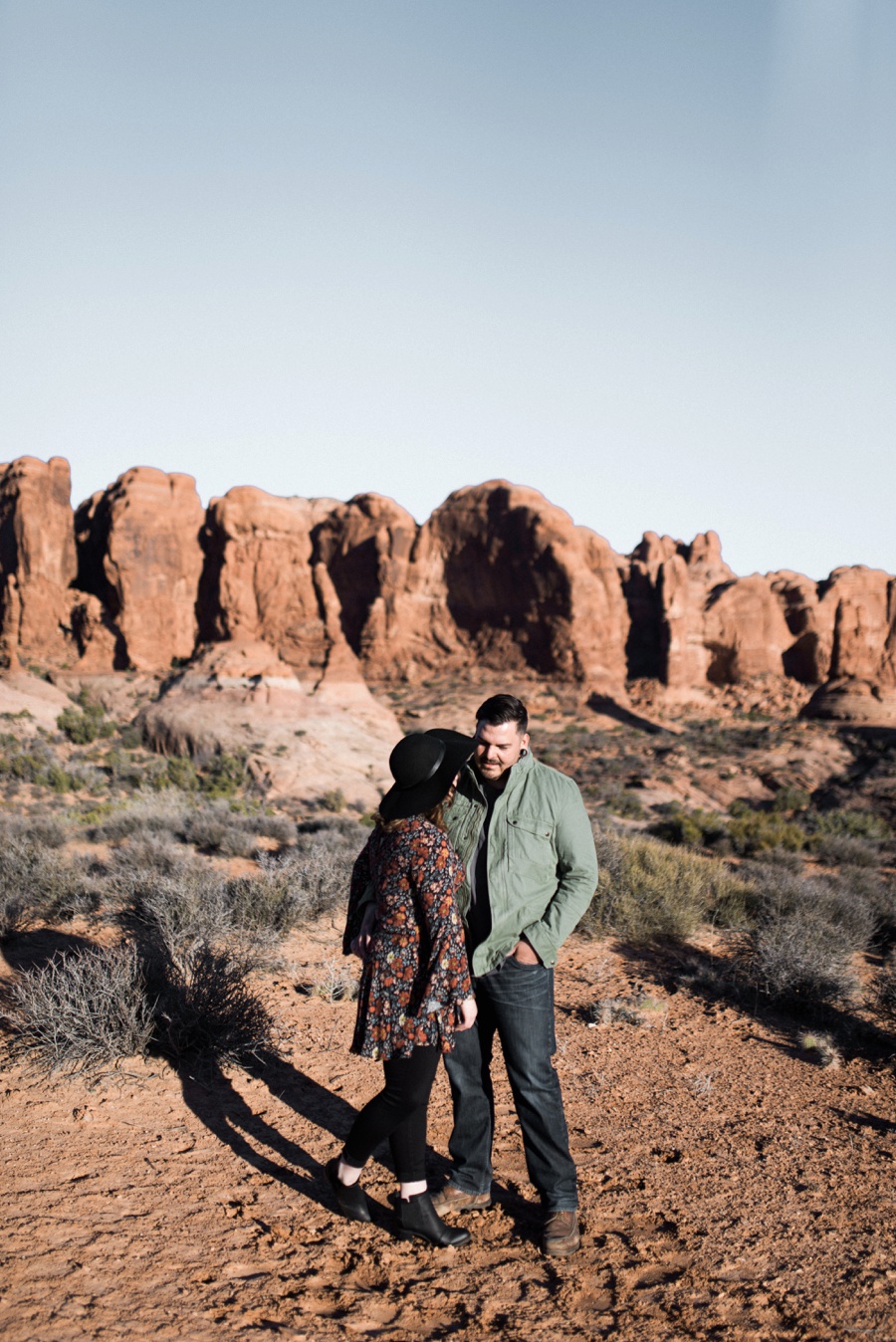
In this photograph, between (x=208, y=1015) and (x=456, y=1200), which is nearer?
(x=456, y=1200)

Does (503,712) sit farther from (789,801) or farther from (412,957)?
(789,801)

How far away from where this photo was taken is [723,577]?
50438 mm

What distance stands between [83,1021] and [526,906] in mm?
2755

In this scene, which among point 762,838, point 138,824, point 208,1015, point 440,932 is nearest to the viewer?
point 440,932

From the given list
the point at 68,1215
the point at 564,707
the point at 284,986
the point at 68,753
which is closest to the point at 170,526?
the point at 68,753

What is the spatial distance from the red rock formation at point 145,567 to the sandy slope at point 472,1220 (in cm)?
3047

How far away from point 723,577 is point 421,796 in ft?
169

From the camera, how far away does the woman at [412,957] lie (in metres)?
2.58

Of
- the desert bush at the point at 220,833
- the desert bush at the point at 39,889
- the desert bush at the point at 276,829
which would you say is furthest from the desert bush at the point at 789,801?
the desert bush at the point at 39,889

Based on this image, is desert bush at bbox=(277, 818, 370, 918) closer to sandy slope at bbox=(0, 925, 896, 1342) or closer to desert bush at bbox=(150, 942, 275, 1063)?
desert bush at bbox=(150, 942, 275, 1063)

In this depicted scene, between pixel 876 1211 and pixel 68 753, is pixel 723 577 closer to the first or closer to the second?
pixel 68 753

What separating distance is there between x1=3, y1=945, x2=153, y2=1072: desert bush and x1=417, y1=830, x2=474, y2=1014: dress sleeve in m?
2.32

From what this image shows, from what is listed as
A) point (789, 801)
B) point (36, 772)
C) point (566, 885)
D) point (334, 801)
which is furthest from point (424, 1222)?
point (789, 801)

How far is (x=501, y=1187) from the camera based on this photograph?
3191 mm
